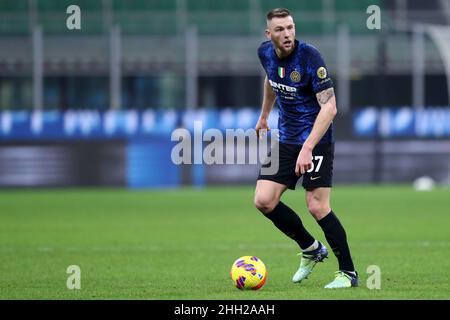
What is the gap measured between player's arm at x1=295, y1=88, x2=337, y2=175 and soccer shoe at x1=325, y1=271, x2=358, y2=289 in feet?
2.84

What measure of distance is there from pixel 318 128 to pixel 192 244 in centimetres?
503

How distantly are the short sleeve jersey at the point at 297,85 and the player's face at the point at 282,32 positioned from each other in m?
0.15

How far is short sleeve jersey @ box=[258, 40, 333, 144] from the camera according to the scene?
28.3 ft

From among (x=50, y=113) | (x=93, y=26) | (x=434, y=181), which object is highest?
(x=93, y=26)

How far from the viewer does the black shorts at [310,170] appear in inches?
343

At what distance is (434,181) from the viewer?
25188 mm

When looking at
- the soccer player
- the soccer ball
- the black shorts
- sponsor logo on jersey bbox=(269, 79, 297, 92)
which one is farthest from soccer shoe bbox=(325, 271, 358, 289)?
sponsor logo on jersey bbox=(269, 79, 297, 92)

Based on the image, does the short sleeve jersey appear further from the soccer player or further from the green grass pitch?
the green grass pitch

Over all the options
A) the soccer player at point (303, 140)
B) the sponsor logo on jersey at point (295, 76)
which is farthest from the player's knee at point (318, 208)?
the sponsor logo on jersey at point (295, 76)

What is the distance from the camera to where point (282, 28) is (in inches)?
336

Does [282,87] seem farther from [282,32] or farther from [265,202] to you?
[265,202]
